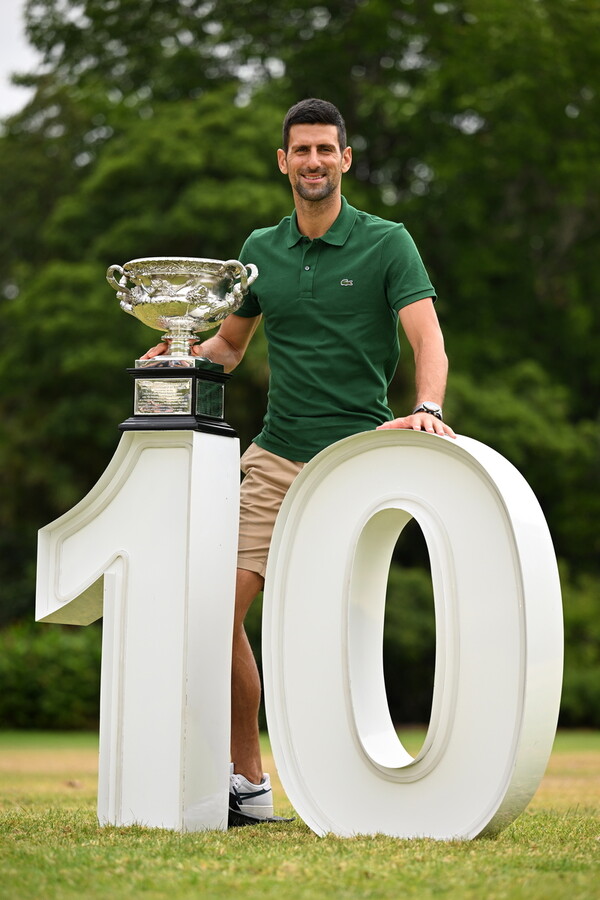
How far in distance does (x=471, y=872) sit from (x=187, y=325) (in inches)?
84.6

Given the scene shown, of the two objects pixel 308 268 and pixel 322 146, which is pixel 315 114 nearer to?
pixel 322 146

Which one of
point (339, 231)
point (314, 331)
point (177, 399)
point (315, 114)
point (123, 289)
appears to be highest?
point (315, 114)

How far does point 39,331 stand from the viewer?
16.4 metres

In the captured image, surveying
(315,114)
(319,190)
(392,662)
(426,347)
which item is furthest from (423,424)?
(392,662)

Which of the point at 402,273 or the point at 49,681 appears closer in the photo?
the point at 402,273

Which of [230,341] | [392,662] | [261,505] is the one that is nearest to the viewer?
[261,505]

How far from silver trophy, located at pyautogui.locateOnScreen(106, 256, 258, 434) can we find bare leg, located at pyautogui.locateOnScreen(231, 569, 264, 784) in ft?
2.26

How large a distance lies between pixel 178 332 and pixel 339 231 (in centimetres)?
72

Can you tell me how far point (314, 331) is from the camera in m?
4.73

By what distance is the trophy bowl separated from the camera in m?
4.51

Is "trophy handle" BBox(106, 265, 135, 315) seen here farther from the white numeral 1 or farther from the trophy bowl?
the white numeral 1

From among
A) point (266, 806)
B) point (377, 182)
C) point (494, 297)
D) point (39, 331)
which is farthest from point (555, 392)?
point (266, 806)

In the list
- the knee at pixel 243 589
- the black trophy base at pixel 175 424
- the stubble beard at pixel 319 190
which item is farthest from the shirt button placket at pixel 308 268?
the knee at pixel 243 589

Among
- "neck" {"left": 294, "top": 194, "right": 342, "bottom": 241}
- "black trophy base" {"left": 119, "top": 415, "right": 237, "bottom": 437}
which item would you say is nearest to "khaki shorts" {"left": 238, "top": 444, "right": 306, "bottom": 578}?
"black trophy base" {"left": 119, "top": 415, "right": 237, "bottom": 437}
